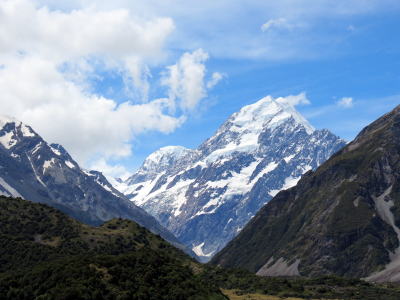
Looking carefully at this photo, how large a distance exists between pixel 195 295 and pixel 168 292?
25.8 ft

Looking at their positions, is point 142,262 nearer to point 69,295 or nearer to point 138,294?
point 138,294

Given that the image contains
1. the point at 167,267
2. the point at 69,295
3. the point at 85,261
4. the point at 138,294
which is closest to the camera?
the point at 69,295

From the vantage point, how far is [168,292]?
525ft

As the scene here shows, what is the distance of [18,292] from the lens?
156 meters

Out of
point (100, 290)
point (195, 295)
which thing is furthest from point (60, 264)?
point (195, 295)

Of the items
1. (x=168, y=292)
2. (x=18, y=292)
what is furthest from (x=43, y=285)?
(x=168, y=292)

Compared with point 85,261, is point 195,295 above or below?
below

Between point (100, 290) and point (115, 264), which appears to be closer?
point (100, 290)

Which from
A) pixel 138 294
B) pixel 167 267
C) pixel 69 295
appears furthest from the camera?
pixel 167 267

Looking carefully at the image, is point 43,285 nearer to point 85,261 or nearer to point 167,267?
point 85,261

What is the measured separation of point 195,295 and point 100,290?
27.2 metres

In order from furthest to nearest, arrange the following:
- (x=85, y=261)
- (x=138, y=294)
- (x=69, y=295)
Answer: (x=85, y=261) → (x=138, y=294) → (x=69, y=295)

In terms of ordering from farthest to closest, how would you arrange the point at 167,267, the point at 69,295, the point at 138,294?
the point at 167,267 → the point at 138,294 → the point at 69,295

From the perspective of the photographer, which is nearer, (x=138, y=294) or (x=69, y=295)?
(x=69, y=295)
